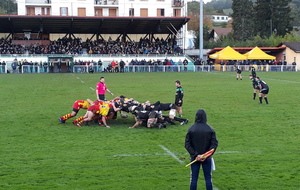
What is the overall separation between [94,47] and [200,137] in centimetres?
6535

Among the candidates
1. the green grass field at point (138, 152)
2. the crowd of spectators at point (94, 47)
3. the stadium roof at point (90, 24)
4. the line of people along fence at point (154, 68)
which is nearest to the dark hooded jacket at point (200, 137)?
the green grass field at point (138, 152)

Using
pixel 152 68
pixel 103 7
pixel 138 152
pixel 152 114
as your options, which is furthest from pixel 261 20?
pixel 138 152

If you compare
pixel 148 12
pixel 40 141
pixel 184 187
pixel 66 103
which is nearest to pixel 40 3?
pixel 148 12

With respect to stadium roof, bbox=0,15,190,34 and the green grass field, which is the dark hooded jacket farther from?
stadium roof, bbox=0,15,190,34

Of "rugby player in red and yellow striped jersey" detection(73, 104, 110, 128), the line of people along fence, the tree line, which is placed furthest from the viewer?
the tree line

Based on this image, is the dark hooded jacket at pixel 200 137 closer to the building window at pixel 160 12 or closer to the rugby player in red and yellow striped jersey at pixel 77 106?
the rugby player in red and yellow striped jersey at pixel 77 106

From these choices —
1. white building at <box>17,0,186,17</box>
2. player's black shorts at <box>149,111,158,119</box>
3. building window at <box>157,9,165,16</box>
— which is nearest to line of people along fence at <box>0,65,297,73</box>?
white building at <box>17,0,186,17</box>

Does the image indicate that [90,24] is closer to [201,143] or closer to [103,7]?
[103,7]

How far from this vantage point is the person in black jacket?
27.4 feet

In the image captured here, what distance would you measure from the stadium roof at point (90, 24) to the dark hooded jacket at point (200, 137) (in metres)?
63.2

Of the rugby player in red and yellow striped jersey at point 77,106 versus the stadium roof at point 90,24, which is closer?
the rugby player in red and yellow striped jersey at point 77,106

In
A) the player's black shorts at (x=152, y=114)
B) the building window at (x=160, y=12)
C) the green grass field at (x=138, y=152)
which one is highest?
the building window at (x=160, y=12)

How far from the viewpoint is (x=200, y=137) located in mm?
8391

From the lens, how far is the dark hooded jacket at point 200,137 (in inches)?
328
